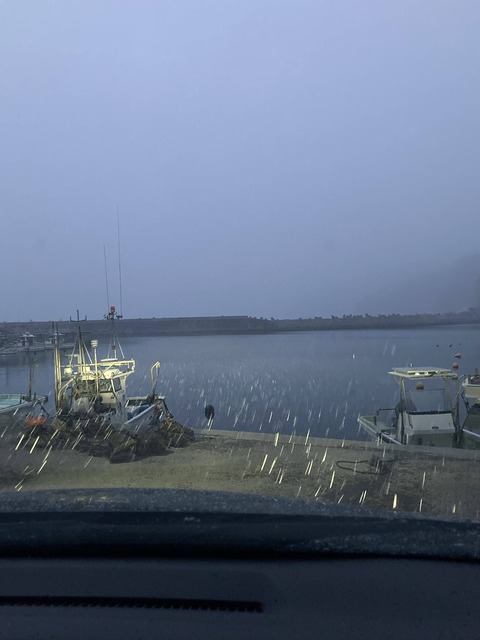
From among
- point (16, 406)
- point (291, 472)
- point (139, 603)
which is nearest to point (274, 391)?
Result: point (16, 406)

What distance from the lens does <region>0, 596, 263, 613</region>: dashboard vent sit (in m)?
2.27

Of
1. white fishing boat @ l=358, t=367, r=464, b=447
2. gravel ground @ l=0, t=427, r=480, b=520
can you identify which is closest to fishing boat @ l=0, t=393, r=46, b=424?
gravel ground @ l=0, t=427, r=480, b=520

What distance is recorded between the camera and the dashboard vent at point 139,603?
7.45 ft

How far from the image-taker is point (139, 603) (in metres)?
2.30

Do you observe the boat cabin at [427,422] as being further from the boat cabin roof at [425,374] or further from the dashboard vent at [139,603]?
the dashboard vent at [139,603]

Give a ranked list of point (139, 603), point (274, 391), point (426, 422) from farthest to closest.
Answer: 1. point (274, 391)
2. point (426, 422)
3. point (139, 603)

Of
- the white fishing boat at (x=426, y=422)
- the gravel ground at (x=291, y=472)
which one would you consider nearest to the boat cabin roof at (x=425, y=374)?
the white fishing boat at (x=426, y=422)

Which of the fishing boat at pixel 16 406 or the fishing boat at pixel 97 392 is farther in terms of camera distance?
the fishing boat at pixel 16 406

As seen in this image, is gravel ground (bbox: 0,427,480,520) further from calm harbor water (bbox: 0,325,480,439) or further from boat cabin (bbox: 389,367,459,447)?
calm harbor water (bbox: 0,325,480,439)

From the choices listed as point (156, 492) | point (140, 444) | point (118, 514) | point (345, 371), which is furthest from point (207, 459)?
point (345, 371)

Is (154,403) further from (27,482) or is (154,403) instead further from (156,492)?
(156,492)

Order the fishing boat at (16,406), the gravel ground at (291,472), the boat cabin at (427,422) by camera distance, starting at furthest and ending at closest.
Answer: the fishing boat at (16,406) < the boat cabin at (427,422) < the gravel ground at (291,472)

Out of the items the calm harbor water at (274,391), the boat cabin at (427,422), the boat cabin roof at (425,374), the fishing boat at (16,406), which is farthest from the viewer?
the calm harbor water at (274,391)

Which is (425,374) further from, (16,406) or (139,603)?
(139,603)
